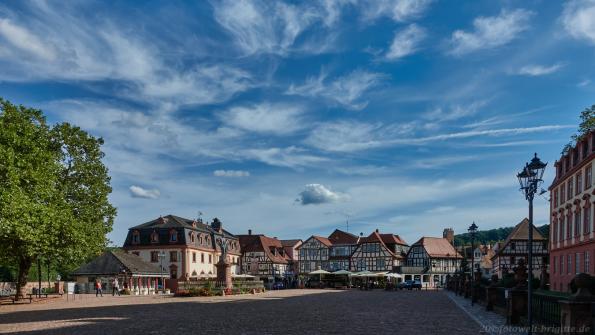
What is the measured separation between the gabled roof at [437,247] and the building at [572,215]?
36472 millimetres

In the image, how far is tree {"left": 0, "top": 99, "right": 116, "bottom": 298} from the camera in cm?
2581

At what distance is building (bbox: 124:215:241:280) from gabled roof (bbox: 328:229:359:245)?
2297 centimetres

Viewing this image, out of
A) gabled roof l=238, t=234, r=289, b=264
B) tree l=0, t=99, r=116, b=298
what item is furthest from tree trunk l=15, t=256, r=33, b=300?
gabled roof l=238, t=234, r=289, b=264

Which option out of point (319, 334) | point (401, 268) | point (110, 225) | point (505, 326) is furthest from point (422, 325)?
point (401, 268)

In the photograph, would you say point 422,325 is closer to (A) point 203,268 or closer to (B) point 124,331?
(B) point 124,331

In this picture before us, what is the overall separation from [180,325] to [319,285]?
5630 centimetres

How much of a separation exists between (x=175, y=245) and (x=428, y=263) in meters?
39.1

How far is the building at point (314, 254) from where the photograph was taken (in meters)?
92.1

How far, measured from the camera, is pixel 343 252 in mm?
91312

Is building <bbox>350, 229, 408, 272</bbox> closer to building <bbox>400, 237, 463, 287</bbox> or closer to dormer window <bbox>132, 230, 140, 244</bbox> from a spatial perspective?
building <bbox>400, 237, 463, 287</bbox>

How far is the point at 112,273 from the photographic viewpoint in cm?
5434

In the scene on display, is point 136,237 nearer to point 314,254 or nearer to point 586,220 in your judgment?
point 314,254

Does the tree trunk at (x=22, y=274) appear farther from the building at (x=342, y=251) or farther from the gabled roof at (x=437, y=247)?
the gabled roof at (x=437, y=247)

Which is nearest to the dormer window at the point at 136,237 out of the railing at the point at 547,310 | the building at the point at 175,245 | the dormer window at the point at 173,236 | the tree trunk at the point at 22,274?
the building at the point at 175,245
